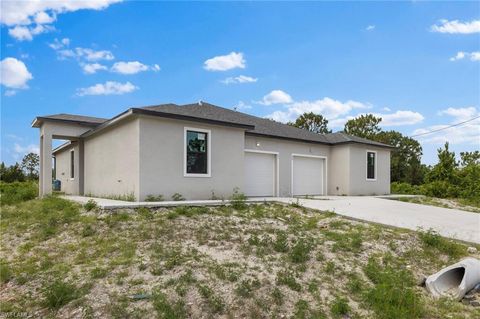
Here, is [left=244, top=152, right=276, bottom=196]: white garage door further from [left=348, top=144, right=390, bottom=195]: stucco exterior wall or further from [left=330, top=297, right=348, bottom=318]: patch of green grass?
[left=330, top=297, right=348, bottom=318]: patch of green grass

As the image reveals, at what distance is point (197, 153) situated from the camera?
1143cm

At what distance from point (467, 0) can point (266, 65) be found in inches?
342

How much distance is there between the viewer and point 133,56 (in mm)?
16062

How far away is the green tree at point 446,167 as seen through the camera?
20.6m

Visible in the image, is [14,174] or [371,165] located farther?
[14,174]

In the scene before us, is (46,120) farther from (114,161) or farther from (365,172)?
(365,172)

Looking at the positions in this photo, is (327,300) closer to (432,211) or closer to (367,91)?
(432,211)

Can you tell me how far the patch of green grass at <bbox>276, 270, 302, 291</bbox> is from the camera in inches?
185

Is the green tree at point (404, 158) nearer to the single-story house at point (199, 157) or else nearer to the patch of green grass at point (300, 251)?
the single-story house at point (199, 157)

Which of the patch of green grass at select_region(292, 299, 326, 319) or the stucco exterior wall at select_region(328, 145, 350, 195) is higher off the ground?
the stucco exterior wall at select_region(328, 145, 350, 195)

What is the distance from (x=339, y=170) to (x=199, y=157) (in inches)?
360

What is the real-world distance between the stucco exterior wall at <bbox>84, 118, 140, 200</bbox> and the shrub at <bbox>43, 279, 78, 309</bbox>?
19.2 ft

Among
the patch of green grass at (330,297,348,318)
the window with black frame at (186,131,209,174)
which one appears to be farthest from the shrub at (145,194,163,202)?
the patch of green grass at (330,297,348,318)

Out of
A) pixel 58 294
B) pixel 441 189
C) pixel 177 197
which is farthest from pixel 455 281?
pixel 441 189
